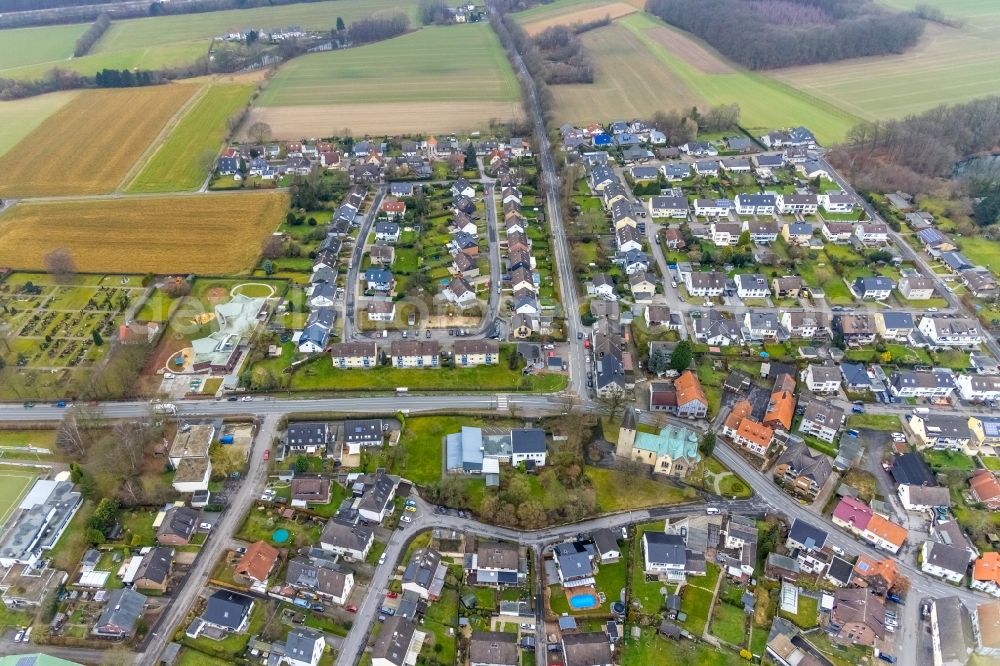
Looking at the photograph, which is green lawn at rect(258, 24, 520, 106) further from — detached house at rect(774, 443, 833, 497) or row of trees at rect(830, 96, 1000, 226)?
detached house at rect(774, 443, 833, 497)

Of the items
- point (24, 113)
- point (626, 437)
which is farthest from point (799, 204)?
point (24, 113)

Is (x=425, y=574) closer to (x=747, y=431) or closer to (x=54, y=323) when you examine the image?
(x=747, y=431)

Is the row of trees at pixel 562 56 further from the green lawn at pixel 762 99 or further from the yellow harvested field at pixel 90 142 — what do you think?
the yellow harvested field at pixel 90 142

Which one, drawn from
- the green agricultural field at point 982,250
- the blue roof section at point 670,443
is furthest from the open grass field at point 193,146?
the green agricultural field at point 982,250

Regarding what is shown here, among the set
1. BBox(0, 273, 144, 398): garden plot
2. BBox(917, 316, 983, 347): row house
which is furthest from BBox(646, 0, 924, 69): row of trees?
BBox(0, 273, 144, 398): garden plot

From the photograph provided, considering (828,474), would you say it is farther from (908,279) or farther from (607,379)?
(908,279)

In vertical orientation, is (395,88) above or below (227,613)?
above
